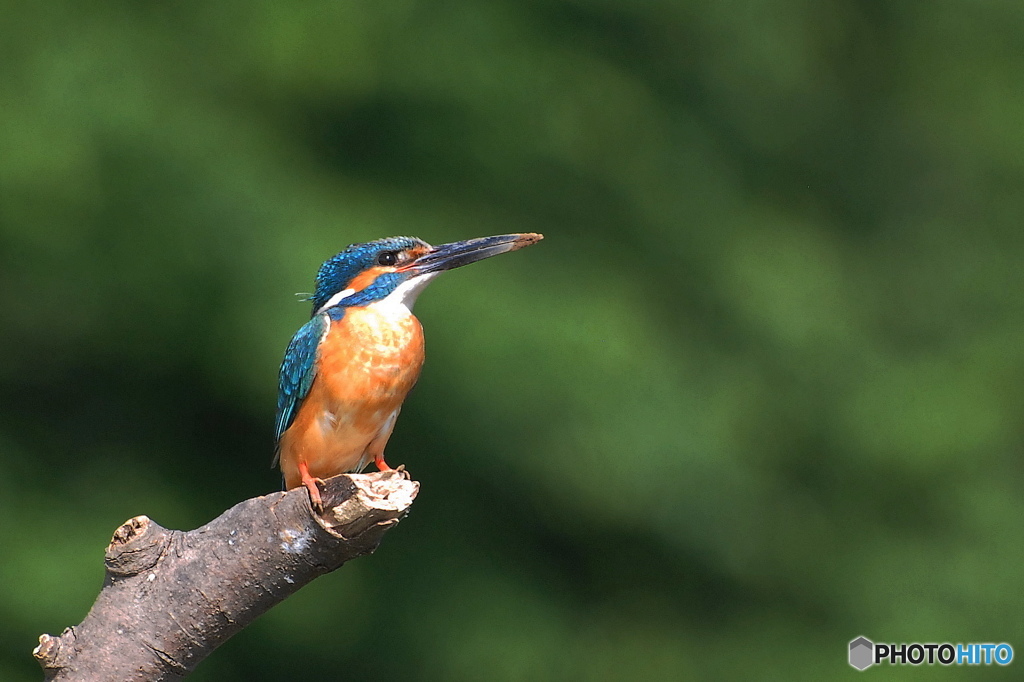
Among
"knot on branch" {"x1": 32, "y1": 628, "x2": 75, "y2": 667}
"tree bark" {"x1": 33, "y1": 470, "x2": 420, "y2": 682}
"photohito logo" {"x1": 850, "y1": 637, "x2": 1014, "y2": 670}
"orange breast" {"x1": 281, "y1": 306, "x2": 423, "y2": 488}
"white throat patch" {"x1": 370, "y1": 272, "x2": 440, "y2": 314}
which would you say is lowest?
"photohito logo" {"x1": 850, "y1": 637, "x2": 1014, "y2": 670}

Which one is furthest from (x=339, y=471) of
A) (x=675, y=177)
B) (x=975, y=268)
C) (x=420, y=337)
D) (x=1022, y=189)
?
(x=1022, y=189)

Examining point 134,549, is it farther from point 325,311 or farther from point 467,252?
point 467,252

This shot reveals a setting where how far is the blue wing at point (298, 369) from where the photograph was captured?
115 inches

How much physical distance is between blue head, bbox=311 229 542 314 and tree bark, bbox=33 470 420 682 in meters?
1.09

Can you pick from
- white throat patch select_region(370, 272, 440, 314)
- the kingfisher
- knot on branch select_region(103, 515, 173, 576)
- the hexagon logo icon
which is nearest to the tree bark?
knot on branch select_region(103, 515, 173, 576)

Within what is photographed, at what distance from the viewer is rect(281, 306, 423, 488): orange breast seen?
9.40 ft

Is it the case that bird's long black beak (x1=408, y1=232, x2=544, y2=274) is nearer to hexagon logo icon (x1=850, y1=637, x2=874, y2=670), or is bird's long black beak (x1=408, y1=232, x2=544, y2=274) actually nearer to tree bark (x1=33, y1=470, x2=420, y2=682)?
tree bark (x1=33, y1=470, x2=420, y2=682)

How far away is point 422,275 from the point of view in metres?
3.18

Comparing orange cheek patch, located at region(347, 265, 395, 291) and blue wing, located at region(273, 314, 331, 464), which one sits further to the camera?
orange cheek patch, located at region(347, 265, 395, 291)

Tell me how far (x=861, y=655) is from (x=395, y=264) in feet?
9.97

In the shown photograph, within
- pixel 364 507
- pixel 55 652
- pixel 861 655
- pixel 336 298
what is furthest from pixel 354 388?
pixel 861 655

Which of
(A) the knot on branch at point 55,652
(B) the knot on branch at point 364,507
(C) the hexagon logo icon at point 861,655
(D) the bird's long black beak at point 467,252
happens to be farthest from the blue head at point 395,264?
(C) the hexagon logo icon at point 861,655

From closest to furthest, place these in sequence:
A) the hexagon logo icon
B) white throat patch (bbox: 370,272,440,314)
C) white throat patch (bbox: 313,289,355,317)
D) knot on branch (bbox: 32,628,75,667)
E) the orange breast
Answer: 1. knot on branch (bbox: 32,628,75,667)
2. the orange breast
3. white throat patch (bbox: 370,272,440,314)
4. white throat patch (bbox: 313,289,355,317)
5. the hexagon logo icon

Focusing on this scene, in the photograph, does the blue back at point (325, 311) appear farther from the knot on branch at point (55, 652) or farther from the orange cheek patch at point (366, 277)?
the knot on branch at point (55, 652)
